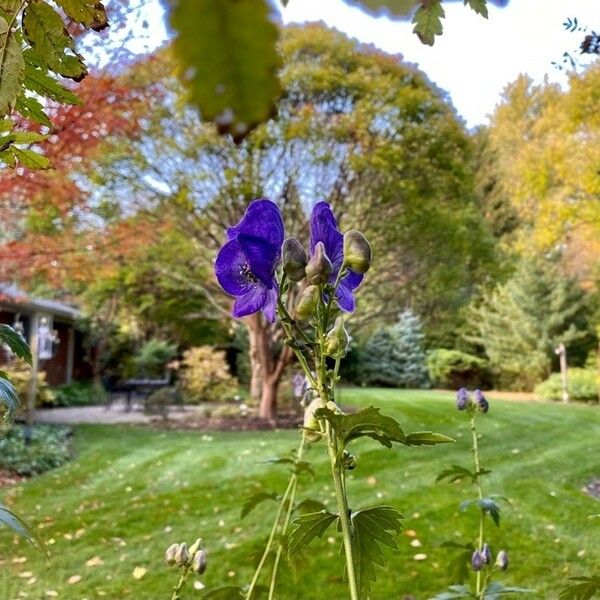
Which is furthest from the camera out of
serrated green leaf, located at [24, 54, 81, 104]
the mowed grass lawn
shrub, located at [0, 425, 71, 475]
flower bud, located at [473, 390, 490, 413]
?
shrub, located at [0, 425, 71, 475]

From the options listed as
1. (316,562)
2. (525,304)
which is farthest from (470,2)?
(525,304)

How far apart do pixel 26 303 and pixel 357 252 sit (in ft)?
37.7

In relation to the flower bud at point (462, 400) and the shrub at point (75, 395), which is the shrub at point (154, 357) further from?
the flower bud at point (462, 400)

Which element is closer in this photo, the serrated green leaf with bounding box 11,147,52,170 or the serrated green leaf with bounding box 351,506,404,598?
the serrated green leaf with bounding box 11,147,52,170

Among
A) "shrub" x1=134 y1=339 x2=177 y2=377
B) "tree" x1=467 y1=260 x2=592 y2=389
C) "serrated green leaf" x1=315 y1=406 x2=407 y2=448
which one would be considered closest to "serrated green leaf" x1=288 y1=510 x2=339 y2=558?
"serrated green leaf" x1=315 y1=406 x2=407 y2=448

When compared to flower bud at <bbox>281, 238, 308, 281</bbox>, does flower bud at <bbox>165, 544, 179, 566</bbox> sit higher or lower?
lower

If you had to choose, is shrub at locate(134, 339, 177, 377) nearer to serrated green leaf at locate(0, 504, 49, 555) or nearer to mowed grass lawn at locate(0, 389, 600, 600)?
mowed grass lawn at locate(0, 389, 600, 600)

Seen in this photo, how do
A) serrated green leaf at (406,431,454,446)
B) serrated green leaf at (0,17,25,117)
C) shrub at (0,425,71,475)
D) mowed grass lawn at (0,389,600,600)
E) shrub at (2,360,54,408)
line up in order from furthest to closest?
1. shrub at (2,360,54,408)
2. shrub at (0,425,71,475)
3. mowed grass lawn at (0,389,600,600)
4. serrated green leaf at (406,431,454,446)
5. serrated green leaf at (0,17,25,117)

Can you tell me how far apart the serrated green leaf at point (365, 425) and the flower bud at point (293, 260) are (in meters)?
0.17

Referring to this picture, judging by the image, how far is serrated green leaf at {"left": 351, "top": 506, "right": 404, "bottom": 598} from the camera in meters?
0.78

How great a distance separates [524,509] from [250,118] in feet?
17.2

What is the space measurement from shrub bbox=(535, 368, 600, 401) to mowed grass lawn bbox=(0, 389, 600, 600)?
6.97 metres

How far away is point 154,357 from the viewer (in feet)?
51.6

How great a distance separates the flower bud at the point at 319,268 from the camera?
0.72 m
